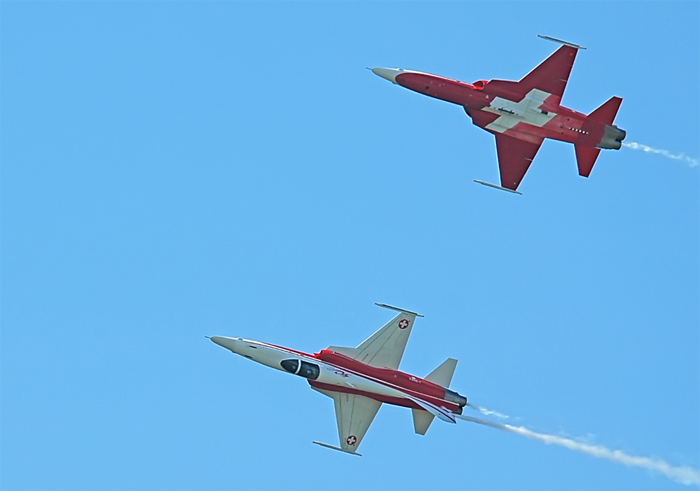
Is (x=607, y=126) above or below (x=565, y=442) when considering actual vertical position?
above

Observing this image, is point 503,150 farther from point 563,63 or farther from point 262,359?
point 262,359

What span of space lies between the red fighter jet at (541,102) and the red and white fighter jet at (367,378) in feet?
26.3

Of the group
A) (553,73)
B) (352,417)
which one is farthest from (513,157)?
(352,417)

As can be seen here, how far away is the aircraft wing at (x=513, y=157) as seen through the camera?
190 ft

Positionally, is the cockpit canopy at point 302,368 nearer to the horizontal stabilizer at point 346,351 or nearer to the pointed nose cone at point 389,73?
the horizontal stabilizer at point 346,351

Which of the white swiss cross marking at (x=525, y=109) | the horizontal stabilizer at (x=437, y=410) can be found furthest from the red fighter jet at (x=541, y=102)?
the horizontal stabilizer at (x=437, y=410)

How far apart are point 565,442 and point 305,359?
970 cm

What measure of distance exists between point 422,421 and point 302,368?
15.6 feet

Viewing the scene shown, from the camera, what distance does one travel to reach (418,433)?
186ft

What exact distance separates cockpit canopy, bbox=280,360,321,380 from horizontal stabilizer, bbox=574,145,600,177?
11909 mm

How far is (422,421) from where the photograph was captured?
186 feet

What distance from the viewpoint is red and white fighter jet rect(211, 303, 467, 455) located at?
5600 centimetres

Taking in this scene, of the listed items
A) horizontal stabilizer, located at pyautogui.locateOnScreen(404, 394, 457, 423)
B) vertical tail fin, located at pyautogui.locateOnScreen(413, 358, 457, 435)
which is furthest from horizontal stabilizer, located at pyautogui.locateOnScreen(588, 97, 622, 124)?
horizontal stabilizer, located at pyautogui.locateOnScreen(404, 394, 457, 423)

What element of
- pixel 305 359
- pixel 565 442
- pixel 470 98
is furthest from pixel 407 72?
pixel 565 442
